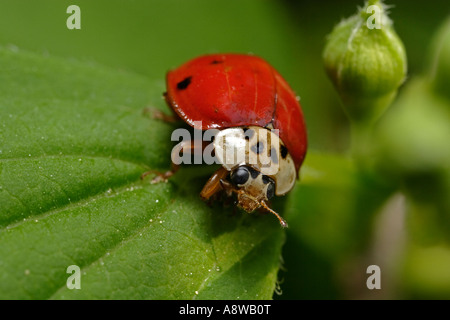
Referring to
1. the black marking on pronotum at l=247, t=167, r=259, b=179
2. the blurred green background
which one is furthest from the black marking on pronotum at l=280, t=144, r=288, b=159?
the blurred green background

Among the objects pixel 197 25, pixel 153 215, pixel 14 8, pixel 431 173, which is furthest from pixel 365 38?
pixel 14 8

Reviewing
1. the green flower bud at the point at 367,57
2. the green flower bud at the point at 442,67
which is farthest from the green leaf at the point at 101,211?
the green flower bud at the point at 442,67

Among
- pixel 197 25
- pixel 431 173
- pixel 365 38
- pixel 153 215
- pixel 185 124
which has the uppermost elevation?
pixel 197 25

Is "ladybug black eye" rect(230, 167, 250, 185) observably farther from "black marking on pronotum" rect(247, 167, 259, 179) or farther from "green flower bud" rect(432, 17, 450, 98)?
"green flower bud" rect(432, 17, 450, 98)

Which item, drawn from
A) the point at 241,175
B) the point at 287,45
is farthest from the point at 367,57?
the point at 287,45

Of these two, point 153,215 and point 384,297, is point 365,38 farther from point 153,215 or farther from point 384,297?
point 384,297

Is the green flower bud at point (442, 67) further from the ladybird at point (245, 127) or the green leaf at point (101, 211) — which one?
the green leaf at point (101, 211)
